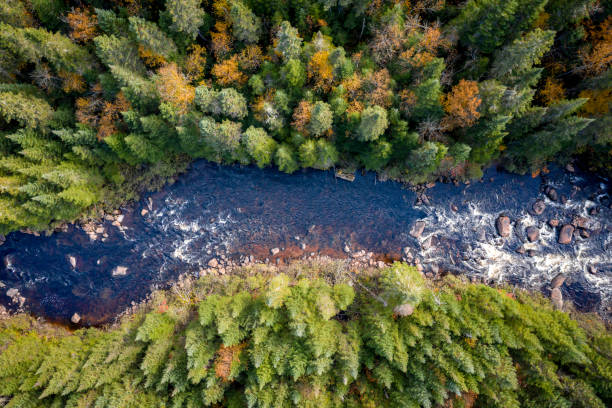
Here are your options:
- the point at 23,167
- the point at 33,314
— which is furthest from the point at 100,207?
the point at 33,314

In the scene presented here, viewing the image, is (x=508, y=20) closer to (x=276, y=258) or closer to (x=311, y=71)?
(x=311, y=71)

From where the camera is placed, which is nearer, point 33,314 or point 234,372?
point 234,372

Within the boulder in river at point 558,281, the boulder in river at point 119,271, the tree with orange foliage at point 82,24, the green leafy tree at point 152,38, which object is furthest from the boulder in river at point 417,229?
the tree with orange foliage at point 82,24

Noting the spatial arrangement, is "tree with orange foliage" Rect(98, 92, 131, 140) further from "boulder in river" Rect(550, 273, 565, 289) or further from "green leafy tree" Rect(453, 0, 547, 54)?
"boulder in river" Rect(550, 273, 565, 289)

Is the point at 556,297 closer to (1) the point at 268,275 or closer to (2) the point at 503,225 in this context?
(2) the point at 503,225

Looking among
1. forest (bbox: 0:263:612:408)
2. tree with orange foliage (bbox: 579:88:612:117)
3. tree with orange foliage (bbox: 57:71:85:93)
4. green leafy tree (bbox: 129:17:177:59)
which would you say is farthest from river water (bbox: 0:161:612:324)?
tree with orange foliage (bbox: 57:71:85:93)

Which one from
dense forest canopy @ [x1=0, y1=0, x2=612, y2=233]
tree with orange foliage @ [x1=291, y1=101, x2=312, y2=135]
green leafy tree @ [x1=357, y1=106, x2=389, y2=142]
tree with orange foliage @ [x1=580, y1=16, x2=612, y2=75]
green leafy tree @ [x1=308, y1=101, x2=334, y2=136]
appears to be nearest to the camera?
green leafy tree @ [x1=357, y1=106, x2=389, y2=142]

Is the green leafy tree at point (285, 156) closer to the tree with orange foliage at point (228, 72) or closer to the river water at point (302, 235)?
the river water at point (302, 235)
